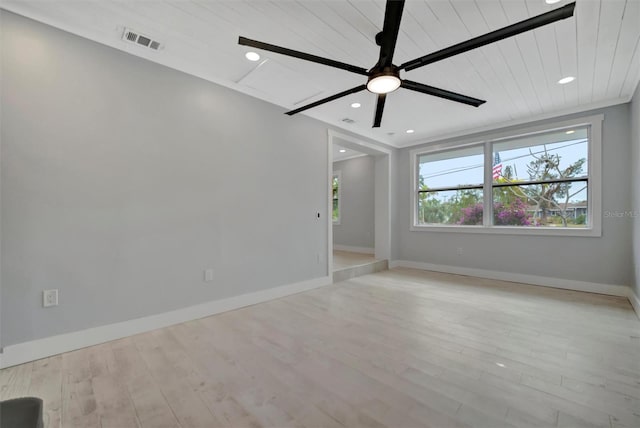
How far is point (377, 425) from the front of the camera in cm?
143

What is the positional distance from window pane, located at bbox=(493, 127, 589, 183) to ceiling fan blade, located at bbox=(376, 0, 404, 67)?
12.9 feet

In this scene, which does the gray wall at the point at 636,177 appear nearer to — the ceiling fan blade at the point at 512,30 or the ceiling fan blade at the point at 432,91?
the ceiling fan blade at the point at 432,91

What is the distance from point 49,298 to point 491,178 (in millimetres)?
5983

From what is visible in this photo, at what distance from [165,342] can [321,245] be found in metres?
2.47

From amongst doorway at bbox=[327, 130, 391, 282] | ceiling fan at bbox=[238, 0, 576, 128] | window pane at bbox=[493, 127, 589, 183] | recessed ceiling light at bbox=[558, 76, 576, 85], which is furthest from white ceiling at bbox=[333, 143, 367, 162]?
ceiling fan at bbox=[238, 0, 576, 128]

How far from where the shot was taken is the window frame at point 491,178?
3.85 metres

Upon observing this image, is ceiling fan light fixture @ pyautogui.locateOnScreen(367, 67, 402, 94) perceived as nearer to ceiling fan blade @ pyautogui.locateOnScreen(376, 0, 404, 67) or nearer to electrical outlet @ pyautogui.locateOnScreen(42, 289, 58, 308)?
ceiling fan blade @ pyautogui.locateOnScreen(376, 0, 404, 67)

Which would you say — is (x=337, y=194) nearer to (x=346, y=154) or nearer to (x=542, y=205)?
(x=346, y=154)

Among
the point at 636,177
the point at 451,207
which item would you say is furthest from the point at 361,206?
the point at 636,177

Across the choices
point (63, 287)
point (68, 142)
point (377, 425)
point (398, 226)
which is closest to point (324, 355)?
point (377, 425)

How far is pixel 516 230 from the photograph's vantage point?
4508 mm

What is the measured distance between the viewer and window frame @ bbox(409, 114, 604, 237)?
3.85m

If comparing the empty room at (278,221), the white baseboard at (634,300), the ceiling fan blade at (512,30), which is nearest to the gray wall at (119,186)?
the empty room at (278,221)

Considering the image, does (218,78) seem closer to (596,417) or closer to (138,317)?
(138,317)
